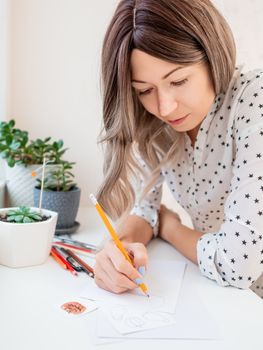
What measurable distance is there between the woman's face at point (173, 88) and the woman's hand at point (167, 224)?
0.24 metres

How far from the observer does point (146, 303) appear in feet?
2.19

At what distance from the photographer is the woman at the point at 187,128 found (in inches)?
28.8

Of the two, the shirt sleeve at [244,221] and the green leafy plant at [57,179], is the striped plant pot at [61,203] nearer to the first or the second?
the green leafy plant at [57,179]

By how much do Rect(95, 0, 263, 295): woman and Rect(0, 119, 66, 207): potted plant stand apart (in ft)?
0.66

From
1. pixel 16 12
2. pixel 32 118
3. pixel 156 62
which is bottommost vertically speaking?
pixel 32 118

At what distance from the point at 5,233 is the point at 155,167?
0.42m

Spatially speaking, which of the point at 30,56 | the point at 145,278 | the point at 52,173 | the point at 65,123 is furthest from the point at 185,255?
the point at 30,56

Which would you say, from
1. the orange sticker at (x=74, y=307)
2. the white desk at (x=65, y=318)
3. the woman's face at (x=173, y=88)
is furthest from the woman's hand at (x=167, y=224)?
the orange sticker at (x=74, y=307)

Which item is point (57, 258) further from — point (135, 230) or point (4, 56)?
point (4, 56)

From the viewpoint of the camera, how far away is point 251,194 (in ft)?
2.39

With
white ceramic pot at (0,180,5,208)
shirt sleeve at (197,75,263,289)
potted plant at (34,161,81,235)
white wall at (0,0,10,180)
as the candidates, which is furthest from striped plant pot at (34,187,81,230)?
shirt sleeve at (197,75,263,289)

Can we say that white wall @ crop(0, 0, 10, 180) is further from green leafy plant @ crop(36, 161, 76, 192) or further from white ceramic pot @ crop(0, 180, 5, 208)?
green leafy plant @ crop(36, 161, 76, 192)

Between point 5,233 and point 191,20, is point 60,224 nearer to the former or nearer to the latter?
point 5,233

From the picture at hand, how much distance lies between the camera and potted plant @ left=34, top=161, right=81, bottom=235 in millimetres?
988
